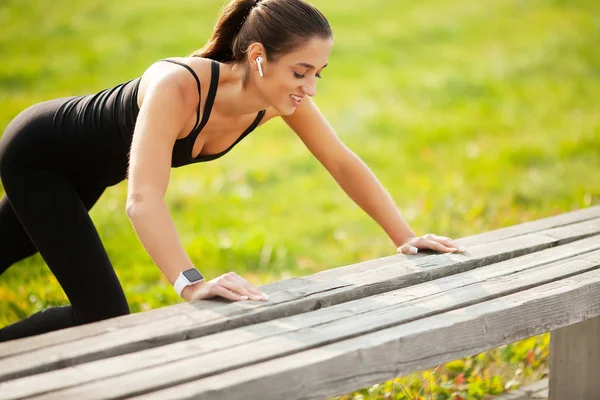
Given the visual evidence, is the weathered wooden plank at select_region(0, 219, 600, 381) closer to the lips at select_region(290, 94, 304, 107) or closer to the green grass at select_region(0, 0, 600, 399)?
the lips at select_region(290, 94, 304, 107)

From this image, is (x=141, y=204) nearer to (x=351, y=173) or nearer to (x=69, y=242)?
(x=69, y=242)

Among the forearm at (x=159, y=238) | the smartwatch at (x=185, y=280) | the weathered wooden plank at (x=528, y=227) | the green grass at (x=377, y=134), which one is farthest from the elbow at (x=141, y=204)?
the green grass at (x=377, y=134)

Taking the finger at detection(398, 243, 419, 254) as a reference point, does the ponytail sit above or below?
above

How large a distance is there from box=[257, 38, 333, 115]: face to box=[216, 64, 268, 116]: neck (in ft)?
0.26

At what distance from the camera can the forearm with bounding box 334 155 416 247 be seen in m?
3.24

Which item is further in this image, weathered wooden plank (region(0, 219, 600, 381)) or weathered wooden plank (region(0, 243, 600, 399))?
weathered wooden plank (region(0, 219, 600, 381))

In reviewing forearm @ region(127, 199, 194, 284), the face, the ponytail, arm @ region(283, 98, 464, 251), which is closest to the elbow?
forearm @ region(127, 199, 194, 284)

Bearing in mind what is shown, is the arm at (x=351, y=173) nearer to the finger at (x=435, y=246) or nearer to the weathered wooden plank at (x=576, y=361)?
the finger at (x=435, y=246)

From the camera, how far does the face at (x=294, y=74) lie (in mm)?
2768

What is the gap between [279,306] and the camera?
2467 millimetres

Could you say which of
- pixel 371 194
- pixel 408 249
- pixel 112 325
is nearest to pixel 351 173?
pixel 371 194

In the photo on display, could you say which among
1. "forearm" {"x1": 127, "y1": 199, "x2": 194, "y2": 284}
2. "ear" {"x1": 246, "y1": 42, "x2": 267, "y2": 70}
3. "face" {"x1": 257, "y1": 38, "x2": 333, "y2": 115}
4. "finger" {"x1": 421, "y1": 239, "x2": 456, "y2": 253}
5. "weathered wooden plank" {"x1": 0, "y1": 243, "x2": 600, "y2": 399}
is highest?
"ear" {"x1": 246, "y1": 42, "x2": 267, "y2": 70}

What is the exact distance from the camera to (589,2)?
12.2 metres

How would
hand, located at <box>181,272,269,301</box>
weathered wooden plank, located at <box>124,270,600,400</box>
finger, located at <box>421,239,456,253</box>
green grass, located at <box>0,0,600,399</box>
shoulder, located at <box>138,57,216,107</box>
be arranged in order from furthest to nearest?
green grass, located at <box>0,0,600,399</box> < finger, located at <box>421,239,456,253</box> < shoulder, located at <box>138,57,216,107</box> < hand, located at <box>181,272,269,301</box> < weathered wooden plank, located at <box>124,270,600,400</box>
